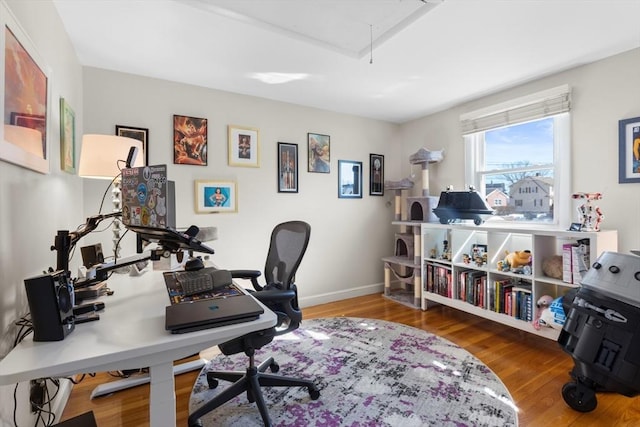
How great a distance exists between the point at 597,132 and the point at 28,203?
366 centimetres

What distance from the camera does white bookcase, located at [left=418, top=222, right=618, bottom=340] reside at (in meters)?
2.37

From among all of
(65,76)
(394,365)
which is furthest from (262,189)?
(394,365)

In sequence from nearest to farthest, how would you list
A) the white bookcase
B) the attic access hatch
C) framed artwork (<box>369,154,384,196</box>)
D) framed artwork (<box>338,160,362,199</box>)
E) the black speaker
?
1. the black speaker
2. the attic access hatch
3. the white bookcase
4. framed artwork (<box>338,160,362,199</box>)
5. framed artwork (<box>369,154,384,196</box>)

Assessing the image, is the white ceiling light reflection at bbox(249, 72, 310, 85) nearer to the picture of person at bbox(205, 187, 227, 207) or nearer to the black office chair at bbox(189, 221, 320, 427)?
the picture of person at bbox(205, 187, 227, 207)

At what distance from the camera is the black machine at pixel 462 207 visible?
290cm

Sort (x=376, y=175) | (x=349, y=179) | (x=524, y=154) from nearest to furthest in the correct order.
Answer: (x=524, y=154), (x=349, y=179), (x=376, y=175)

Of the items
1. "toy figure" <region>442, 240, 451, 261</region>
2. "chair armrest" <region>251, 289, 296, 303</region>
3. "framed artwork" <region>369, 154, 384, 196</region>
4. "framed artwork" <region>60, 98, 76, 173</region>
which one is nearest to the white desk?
"chair armrest" <region>251, 289, 296, 303</region>

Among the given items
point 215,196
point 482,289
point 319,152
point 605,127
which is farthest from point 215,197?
point 605,127

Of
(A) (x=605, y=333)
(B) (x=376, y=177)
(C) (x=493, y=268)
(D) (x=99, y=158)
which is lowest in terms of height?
(A) (x=605, y=333)

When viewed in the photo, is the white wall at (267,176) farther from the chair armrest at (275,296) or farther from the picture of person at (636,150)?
the picture of person at (636,150)

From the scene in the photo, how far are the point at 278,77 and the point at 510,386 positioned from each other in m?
2.89

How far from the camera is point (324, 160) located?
3.62m

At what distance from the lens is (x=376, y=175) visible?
4.05m

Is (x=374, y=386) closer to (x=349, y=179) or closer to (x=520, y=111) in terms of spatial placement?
(x=349, y=179)
